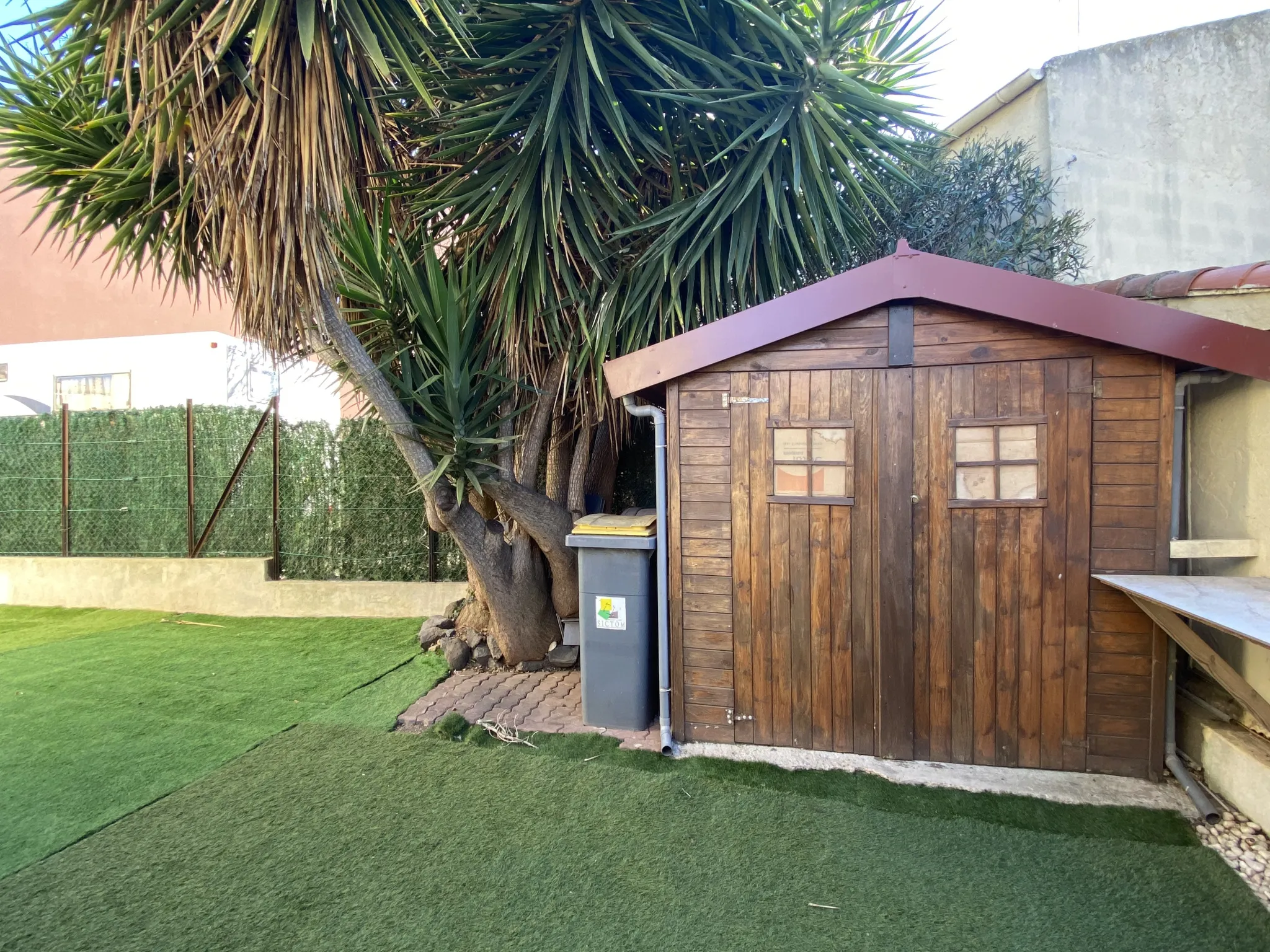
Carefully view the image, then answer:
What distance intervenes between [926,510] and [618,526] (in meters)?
1.55

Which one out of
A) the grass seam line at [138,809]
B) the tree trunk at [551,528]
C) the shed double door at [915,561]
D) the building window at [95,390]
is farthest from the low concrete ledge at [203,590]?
the building window at [95,390]

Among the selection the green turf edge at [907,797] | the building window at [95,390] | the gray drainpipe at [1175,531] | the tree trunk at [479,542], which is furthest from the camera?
the building window at [95,390]

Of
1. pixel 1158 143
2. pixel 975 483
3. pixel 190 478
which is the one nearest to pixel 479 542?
pixel 975 483

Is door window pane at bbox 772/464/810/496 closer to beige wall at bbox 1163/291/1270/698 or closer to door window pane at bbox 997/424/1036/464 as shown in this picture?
door window pane at bbox 997/424/1036/464

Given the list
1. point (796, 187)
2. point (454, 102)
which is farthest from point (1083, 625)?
point (454, 102)

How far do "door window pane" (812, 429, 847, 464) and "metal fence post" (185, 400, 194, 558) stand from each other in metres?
6.21

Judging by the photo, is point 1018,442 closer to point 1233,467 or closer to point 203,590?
point 1233,467

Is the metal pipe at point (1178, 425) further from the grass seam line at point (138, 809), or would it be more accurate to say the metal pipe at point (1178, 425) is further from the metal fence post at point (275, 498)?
the metal fence post at point (275, 498)

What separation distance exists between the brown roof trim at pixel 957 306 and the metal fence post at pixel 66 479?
6.84 meters

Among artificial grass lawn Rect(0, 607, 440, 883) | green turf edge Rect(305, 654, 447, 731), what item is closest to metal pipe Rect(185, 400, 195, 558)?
artificial grass lawn Rect(0, 607, 440, 883)

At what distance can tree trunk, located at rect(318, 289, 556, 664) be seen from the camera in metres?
3.47

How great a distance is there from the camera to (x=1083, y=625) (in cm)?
280

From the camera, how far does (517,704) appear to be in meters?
3.79

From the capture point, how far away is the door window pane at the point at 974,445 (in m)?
2.86
